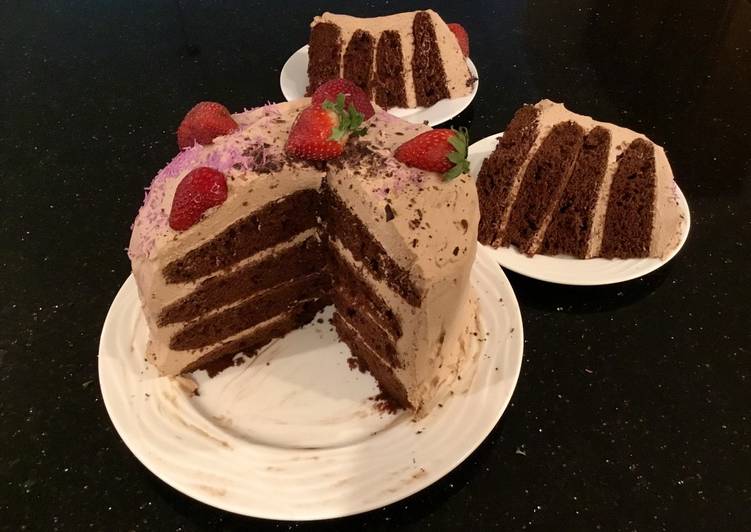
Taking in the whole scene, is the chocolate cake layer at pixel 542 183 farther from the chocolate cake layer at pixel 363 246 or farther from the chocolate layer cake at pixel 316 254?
the chocolate cake layer at pixel 363 246

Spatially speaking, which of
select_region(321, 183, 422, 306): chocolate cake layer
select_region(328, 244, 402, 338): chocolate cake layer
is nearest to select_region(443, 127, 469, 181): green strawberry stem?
select_region(321, 183, 422, 306): chocolate cake layer

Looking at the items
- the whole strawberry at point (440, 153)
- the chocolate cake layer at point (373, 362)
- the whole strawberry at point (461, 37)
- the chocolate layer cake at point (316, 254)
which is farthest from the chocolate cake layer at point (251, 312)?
the whole strawberry at point (461, 37)

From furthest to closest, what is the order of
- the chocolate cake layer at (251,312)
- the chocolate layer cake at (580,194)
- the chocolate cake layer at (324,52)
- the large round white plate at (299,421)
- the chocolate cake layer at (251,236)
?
the chocolate cake layer at (324,52) → the chocolate layer cake at (580,194) → the chocolate cake layer at (251,312) → the chocolate cake layer at (251,236) → the large round white plate at (299,421)

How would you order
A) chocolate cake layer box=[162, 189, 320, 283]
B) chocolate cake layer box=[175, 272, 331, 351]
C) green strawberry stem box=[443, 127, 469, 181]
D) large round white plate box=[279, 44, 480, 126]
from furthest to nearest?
large round white plate box=[279, 44, 480, 126], chocolate cake layer box=[175, 272, 331, 351], chocolate cake layer box=[162, 189, 320, 283], green strawberry stem box=[443, 127, 469, 181]

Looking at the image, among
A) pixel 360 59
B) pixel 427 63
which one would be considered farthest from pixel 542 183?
pixel 360 59

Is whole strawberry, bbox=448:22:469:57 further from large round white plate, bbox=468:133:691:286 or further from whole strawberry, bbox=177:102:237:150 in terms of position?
whole strawberry, bbox=177:102:237:150

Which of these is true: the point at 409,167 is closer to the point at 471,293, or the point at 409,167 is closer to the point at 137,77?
the point at 471,293

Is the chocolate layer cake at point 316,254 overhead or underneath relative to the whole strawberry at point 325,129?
underneath
